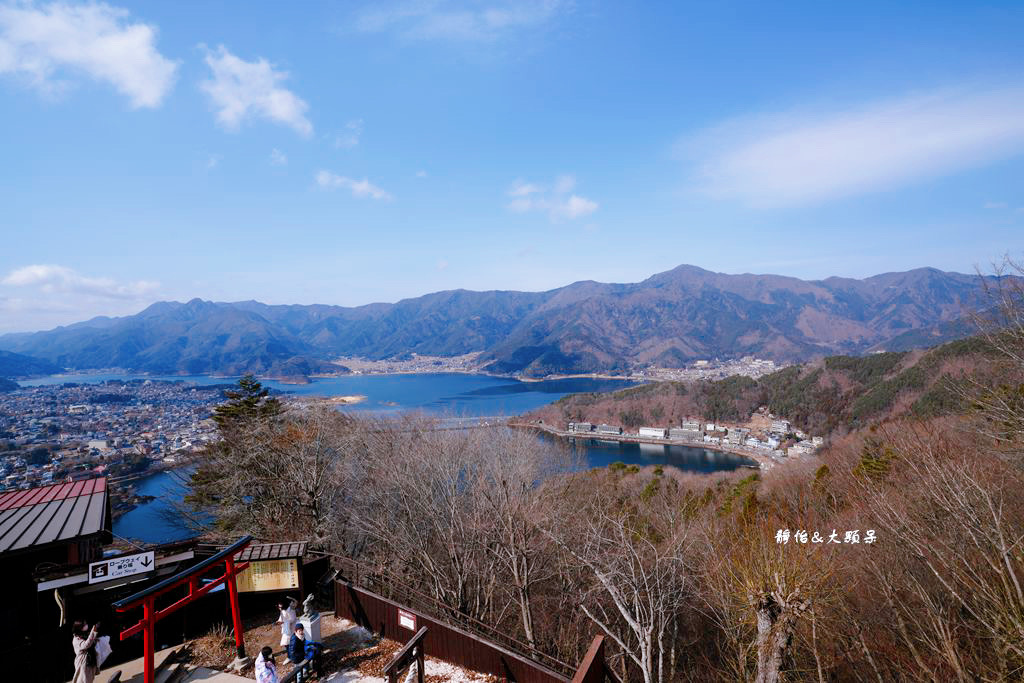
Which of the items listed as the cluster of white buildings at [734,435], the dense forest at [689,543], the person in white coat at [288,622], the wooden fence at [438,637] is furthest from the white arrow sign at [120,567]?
the cluster of white buildings at [734,435]

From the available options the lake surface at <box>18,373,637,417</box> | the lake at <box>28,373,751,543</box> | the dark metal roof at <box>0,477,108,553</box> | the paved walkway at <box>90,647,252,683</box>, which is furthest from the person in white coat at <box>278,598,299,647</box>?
the lake surface at <box>18,373,637,417</box>

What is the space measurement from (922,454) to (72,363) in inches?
8490

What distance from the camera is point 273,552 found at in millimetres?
7484

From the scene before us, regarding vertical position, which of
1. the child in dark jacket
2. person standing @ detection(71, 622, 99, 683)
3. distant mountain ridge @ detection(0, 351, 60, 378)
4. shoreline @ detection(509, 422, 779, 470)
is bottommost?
shoreline @ detection(509, 422, 779, 470)

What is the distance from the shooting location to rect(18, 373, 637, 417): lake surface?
8281 centimetres

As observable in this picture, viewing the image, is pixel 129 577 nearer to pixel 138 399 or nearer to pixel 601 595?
pixel 601 595

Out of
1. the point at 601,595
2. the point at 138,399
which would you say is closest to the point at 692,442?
the point at 601,595

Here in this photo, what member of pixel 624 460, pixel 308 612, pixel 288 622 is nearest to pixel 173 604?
pixel 288 622

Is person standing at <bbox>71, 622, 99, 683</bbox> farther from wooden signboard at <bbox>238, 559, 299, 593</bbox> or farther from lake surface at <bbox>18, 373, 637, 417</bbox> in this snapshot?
lake surface at <bbox>18, 373, 637, 417</bbox>

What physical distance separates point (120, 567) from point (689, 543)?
10904mm

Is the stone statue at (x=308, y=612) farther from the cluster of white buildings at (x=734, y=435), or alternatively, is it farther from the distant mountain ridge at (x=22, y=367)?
the distant mountain ridge at (x=22, y=367)

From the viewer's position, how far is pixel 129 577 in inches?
237

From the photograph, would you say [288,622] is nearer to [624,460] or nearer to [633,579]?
[633,579]

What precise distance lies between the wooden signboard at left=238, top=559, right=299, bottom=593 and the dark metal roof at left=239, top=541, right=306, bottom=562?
151 mm
